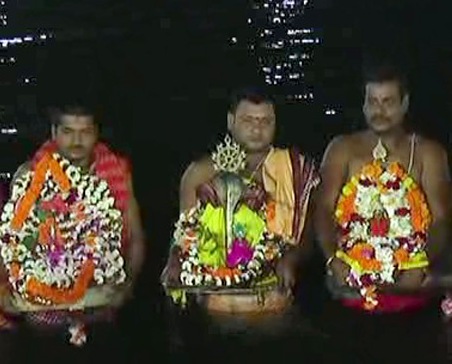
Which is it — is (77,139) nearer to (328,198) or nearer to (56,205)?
(56,205)

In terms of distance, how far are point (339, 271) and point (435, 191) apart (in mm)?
175

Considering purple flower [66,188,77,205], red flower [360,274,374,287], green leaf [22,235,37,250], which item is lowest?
red flower [360,274,374,287]

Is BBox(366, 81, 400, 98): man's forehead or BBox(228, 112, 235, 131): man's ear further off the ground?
BBox(366, 81, 400, 98): man's forehead

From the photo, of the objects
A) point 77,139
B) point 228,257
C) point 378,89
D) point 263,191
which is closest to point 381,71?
point 378,89

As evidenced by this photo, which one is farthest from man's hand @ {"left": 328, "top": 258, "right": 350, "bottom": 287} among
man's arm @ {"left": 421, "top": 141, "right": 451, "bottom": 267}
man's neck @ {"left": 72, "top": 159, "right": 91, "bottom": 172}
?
man's neck @ {"left": 72, "top": 159, "right": 91, "bottom": 172}

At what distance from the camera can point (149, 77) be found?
2010mm

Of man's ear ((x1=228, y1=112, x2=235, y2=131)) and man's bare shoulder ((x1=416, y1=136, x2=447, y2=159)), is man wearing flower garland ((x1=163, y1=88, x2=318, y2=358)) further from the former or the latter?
man's bare shoulder ((x1=416, y1=136, x2=447, y2=159))

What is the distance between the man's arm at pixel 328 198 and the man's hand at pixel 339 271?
0.04 ft

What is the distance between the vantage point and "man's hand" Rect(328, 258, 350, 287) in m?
2.01

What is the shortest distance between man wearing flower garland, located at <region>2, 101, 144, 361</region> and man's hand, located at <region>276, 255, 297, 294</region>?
195mm

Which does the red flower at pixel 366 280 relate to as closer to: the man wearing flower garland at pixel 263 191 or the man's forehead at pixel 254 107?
the man wearing flower garland at pixel 263 191

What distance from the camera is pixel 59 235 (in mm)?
2016

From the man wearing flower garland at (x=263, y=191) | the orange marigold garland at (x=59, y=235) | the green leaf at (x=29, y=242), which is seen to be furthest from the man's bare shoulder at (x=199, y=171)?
the green leaf at (x=29, y=242)

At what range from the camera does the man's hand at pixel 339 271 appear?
79.2 inches
